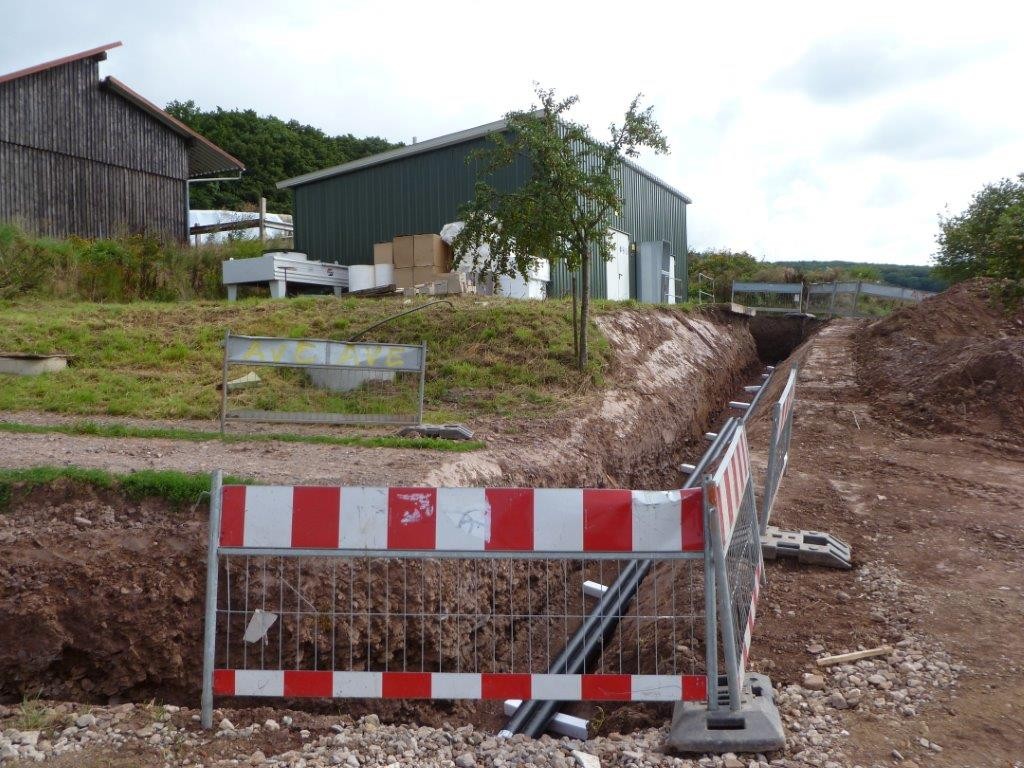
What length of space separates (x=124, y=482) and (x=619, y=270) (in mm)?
21007

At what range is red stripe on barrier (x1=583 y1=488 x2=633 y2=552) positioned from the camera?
4.34 meters

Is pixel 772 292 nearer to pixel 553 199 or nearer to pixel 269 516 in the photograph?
pixel 553 199

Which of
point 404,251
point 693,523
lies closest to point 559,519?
point 693,523

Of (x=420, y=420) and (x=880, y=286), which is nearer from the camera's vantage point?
(x=420, y=420)

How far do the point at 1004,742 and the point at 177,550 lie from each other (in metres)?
5.79

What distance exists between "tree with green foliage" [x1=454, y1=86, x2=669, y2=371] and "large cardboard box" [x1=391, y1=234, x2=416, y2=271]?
25.1ft

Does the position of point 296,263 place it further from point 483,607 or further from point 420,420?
point 483,607

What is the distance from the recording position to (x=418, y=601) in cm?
689

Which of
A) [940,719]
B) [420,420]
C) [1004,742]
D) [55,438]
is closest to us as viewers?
[1004,742]

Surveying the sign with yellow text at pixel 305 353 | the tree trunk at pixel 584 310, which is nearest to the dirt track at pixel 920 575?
the tree trunk at pixel 584 310

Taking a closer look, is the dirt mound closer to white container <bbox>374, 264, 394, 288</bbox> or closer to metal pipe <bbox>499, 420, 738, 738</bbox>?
metal pipe <bbox>499, 420, 738, 738</bbox>

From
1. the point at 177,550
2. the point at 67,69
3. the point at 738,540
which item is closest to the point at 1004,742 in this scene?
the point at 738,540

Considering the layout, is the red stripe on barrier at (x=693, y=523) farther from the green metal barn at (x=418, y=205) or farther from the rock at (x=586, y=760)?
the green metal barn at (x=418, y=205)

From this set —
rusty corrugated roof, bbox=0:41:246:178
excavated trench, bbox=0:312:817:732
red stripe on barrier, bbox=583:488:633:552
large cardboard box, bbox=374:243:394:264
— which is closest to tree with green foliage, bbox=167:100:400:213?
rusty corrugated roof, bbox=0:41:246:178
